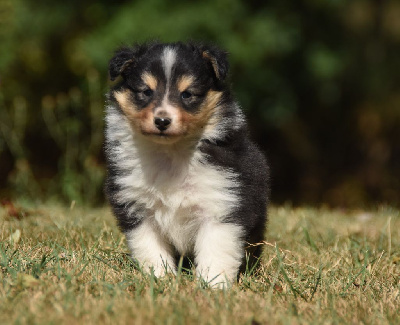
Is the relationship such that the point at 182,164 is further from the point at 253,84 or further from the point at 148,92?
the point at 253,84

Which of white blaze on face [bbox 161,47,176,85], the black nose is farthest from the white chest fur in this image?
white blaze on face [bbox 161,47,176,85]

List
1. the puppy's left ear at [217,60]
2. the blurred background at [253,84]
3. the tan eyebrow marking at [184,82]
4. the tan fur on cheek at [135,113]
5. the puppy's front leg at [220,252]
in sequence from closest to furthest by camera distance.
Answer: the puppy's front leg at [220,252]
the tan fur on cheek at [135,113]
the tan eyebrow marking at [184,82]
the puppy's left ear at [217,60]
the blurred background at [253,84]


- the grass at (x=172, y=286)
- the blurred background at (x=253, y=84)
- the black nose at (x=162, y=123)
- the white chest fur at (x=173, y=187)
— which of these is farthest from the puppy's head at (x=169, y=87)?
the blurred background at (x=253, y=84)

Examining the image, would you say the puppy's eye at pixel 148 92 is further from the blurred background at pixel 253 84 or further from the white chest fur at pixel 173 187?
the blurred background at pixel 253 84

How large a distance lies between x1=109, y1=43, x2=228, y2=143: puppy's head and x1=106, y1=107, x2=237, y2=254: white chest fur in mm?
178

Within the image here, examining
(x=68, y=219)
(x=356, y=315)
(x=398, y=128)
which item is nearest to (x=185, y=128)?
(x=356, y=315)

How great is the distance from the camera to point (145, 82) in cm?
422

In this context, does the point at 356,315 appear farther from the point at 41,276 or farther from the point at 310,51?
the point at 310,51

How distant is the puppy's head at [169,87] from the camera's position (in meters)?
4.01

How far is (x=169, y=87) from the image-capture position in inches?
163

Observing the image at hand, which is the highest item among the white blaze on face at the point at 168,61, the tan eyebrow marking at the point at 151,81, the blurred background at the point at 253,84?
the white blaze on face at the point at 168,61

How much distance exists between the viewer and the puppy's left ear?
Result: 4.30 meters

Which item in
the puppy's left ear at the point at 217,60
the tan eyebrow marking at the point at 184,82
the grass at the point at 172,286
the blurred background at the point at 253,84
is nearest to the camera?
the grass at the point at 172,286

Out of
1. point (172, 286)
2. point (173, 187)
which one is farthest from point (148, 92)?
point (172, 286)
